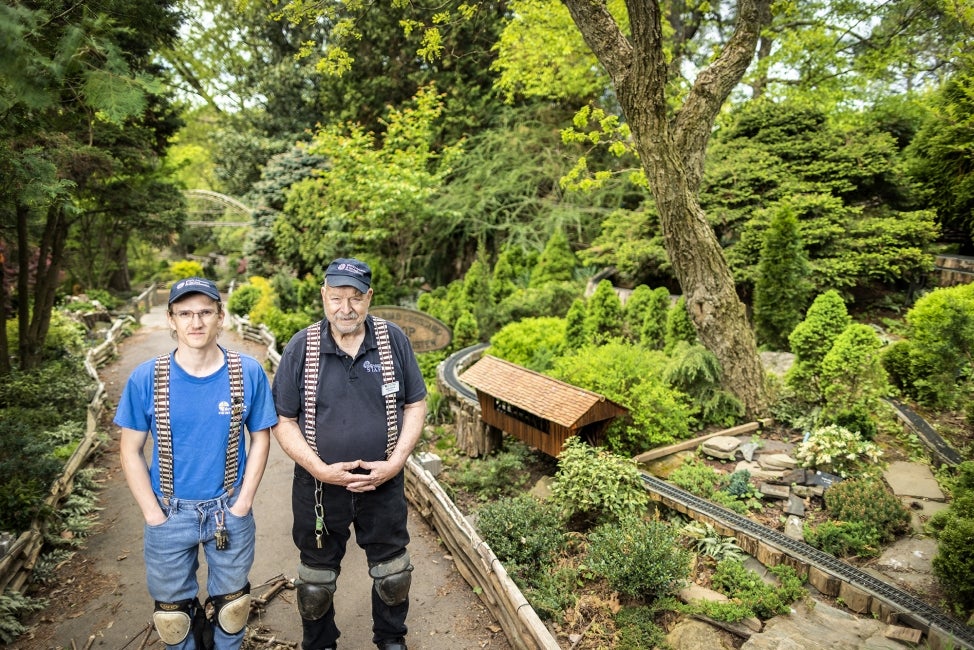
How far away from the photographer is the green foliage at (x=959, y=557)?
3508mm

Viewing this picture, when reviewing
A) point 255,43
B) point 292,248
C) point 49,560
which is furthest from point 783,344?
point 255,43

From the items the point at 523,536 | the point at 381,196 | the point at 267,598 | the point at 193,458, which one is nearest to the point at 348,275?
the point at 193,458

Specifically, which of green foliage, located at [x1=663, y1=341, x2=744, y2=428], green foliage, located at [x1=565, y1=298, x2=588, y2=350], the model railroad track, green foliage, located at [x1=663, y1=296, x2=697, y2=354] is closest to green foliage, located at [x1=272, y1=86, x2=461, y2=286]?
green foliage, located at [x1=565, y1=298, x2=588, y2=350]

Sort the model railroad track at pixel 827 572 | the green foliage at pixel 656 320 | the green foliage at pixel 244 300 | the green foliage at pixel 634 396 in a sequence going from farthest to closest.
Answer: the green foliage at pixel 244 300 < the green foliage at pixel 656 320 < the green foliage at pixel 634 396 < the model railroad track at pixel 827 572

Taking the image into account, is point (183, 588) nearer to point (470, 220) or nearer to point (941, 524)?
point (941, 524)

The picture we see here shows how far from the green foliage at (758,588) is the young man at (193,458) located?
3.34 metres

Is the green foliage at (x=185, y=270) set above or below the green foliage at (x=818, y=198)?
below

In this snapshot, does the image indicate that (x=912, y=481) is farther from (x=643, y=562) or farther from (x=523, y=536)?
(x=523, y=536)

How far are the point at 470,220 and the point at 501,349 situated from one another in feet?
25.0

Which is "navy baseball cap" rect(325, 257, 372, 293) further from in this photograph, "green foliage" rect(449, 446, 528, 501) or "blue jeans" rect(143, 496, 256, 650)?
"green foliage" rect(449, 446, 528, 501)

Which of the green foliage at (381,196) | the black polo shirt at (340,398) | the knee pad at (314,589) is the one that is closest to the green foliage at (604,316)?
the black polo shirt at (340,398)

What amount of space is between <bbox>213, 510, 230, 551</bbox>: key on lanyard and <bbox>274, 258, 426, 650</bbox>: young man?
404mm

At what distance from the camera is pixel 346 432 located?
3.22 m

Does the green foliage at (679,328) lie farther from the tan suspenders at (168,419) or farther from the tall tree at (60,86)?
the tall tree at (60,86)
